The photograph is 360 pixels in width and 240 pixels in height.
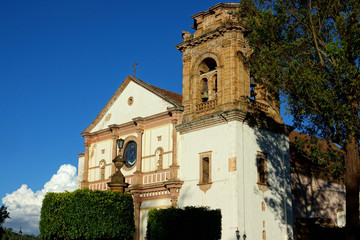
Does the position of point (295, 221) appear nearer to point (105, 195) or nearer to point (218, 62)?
point (218, 62)

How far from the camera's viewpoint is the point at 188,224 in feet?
67.3

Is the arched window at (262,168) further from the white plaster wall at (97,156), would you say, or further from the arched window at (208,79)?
the white plaster wall at (97,156)

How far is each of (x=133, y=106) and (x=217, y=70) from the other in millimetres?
7554

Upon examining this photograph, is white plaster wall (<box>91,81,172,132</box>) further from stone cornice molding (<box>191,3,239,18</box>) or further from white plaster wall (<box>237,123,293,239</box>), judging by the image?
white plaster wall (<box>237,123,293,239</box>)

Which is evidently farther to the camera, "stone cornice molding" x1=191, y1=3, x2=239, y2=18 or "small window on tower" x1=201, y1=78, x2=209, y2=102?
"small window on tower" x1=201, y1=78, x2=209, y2=102

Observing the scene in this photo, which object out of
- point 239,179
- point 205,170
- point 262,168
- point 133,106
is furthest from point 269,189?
point 133,106

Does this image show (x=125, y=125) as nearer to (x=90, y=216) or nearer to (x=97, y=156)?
(x=97, y=156)

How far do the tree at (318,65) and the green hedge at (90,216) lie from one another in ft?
28.2

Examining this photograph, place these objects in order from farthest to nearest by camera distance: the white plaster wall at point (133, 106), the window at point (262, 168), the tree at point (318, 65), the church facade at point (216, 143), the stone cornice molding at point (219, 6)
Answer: the white plaster wall at point (133, 106)
the stone cornice molding at point (219, 6)
the window at point (262, 168)
the church facade at point (216, 143)
the tree at point (318, 65)

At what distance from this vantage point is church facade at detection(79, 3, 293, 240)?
23.3m

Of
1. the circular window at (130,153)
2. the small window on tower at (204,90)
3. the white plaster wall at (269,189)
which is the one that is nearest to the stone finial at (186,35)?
the small window on tower at (204,90)

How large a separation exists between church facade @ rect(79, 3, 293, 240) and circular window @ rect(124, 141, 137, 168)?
2.7 inches

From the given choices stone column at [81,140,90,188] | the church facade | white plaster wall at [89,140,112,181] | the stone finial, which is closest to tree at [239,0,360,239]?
the church facade

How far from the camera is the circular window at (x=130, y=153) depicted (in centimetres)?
2942
